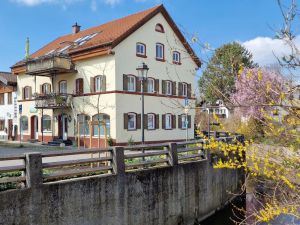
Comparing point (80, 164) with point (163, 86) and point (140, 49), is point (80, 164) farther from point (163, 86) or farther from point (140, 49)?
point (163, 86)

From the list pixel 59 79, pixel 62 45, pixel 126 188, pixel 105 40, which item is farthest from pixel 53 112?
pixel 126 188

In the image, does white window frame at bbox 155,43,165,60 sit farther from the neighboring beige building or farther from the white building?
the white building

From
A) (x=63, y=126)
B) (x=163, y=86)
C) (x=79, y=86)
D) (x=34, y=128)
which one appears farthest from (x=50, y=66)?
(x=163, y=86)

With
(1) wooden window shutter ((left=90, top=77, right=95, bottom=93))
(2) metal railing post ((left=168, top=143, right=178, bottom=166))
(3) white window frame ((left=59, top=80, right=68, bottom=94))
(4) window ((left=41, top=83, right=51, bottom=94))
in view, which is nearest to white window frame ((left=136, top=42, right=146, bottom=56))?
(1) wooden window shutter ((left=90, top=77, right=95, bottom=93))

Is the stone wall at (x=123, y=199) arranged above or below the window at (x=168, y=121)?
below

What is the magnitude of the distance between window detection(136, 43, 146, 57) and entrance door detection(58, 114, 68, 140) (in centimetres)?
768

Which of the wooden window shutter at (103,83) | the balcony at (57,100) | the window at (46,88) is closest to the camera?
the wooden window shutter at (103,83)

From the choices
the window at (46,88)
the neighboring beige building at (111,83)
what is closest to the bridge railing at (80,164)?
the neighboring beige building at (111,83)

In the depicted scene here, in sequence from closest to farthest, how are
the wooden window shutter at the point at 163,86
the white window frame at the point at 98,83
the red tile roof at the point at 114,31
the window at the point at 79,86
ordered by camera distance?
the red tile roof at the point at 114,31
the white window frame at the point at 98,83
the window at the point at 79,86
the wooden window shutter at the point at 163,86

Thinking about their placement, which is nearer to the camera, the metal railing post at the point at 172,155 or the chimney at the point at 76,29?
the metal railing post at the point at 172,155

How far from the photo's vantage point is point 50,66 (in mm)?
30125

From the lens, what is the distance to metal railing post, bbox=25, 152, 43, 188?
8.64 meters

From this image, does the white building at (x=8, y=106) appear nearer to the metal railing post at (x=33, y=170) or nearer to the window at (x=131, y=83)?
the window at (x=131, y=83)

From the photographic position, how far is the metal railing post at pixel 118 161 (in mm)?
10750
